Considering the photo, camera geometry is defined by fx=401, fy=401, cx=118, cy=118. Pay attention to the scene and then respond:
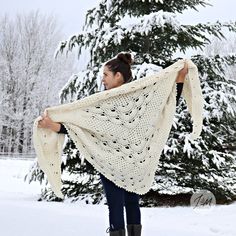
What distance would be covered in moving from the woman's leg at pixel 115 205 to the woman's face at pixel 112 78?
558 millimetres

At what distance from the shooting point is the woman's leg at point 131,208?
2.36 metres

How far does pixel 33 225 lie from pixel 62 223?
272mm

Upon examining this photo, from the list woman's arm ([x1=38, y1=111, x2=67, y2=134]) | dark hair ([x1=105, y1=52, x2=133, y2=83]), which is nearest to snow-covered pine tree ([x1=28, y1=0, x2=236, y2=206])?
dark hair ([x1=105, y1=52, x2=133, y2=83])

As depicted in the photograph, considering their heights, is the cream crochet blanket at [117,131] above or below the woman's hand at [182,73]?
below

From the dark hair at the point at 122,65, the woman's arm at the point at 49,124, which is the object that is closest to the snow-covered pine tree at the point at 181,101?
the dark hair at the point at 122,65

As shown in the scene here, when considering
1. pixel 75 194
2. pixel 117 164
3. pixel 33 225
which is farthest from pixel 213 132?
pixel 117 164

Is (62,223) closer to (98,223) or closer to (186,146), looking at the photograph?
(98,223)

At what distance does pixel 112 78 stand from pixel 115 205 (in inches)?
28.6

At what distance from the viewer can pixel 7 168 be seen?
15930 millimetres

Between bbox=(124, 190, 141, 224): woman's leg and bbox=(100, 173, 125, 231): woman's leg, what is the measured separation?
140 mm

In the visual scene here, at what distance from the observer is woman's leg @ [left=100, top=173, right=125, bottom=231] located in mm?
2180

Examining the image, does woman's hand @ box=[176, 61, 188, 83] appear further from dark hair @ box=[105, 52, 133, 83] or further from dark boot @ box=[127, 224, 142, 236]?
dark boot @ box=[127, 224, 142, 236]

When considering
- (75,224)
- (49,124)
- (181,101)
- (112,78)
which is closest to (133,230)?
(49,124)

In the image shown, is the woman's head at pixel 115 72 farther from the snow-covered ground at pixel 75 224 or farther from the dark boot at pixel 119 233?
the snow-covered ground at pixel 75 224
